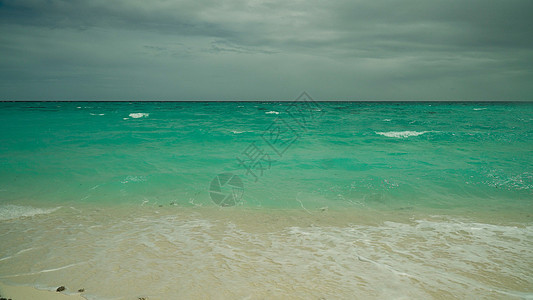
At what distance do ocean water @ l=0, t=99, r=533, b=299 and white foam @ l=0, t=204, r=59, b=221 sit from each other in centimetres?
6

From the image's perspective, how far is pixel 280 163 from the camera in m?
13.4

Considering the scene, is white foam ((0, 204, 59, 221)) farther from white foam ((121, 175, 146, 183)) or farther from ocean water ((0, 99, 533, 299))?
white foam ((121, 175, 146, 183))

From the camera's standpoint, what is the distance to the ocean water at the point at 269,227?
3945 millimetres

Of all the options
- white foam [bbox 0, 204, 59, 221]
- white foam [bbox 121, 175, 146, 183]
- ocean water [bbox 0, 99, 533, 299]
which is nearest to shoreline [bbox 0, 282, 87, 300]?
ocean water [bbox 0, 99, 533, 299]

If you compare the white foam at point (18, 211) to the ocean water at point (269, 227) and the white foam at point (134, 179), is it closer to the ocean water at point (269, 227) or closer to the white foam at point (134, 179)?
the ocean water at point (269, 227)

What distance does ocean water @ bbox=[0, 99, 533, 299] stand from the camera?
12.9ft

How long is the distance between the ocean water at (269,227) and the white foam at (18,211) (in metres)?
0.06

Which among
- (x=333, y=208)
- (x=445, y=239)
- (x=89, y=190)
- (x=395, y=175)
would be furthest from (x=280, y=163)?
(x=445, y=239)

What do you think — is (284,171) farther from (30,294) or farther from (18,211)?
(30,294)

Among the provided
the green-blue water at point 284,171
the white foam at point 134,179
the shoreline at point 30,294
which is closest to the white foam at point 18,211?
the green-blue water at point 284,171

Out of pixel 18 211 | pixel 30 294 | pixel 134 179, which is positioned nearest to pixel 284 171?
pixel 134 179

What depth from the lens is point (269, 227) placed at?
602 cm

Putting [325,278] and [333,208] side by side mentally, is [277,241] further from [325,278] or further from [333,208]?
[333,208]

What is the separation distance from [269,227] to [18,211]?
19.1 feet
